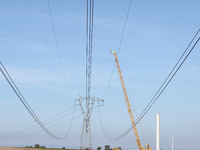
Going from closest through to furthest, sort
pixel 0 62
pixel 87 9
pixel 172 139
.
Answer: pixel 0 62
pixel 87 9
pixel 172 139

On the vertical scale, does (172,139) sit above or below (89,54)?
below

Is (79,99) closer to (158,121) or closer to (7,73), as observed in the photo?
(158,121)

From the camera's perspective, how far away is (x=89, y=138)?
13750cm

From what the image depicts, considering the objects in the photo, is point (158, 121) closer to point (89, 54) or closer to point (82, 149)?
point (89, 54)

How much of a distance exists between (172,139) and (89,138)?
1952 inches

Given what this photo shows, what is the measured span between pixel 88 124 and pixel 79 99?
10776 millimetres

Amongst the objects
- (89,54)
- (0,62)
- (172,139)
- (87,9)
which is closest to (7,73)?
(0,62)

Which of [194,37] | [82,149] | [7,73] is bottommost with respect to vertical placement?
[82,149]

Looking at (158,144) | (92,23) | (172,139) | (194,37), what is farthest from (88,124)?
(194,37)

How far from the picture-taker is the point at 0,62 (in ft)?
119

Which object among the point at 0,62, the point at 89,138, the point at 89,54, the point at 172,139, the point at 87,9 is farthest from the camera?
the point at 172,139

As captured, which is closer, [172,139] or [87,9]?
[87,9]

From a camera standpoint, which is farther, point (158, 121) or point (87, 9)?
point (158, 121)

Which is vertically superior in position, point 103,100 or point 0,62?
point 103,100
